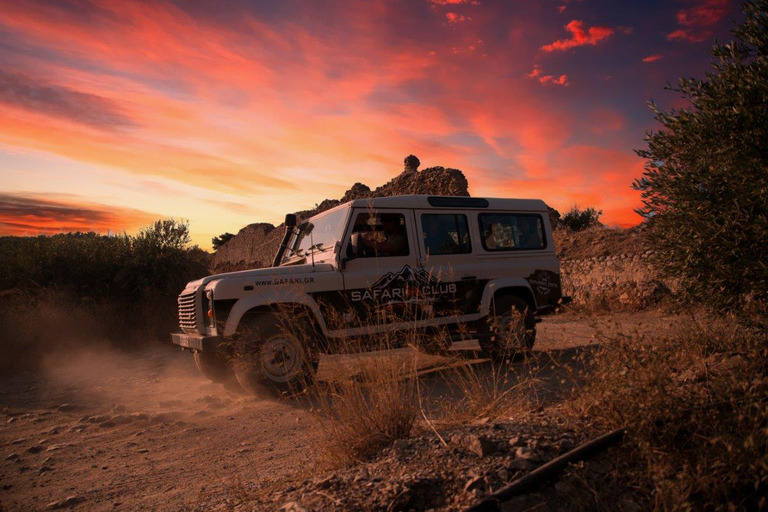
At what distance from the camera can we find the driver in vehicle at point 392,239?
6734mm

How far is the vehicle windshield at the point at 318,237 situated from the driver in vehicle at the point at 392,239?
534mm

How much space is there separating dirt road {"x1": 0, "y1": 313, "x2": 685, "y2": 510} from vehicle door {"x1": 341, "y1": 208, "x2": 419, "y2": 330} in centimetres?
150

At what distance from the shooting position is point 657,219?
19.7 ft

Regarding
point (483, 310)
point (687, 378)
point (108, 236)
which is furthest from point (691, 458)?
point (108, 236)

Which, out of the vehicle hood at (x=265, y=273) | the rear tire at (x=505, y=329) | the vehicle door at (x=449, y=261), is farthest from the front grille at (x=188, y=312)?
the rear tire at (x=505, y=329)

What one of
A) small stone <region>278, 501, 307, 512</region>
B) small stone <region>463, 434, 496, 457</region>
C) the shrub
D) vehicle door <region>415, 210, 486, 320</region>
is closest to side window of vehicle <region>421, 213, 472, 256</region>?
vehicle door <region>415, 210, 486, 320</region>

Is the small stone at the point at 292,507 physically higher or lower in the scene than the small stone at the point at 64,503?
higher

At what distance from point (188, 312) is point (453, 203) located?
4.05m

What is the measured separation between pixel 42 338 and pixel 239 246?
53.7 ft

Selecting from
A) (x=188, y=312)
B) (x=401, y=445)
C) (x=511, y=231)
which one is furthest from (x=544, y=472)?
(x=511, y=231)

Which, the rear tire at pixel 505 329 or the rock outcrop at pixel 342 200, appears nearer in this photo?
the rear tire at pixel 505 329

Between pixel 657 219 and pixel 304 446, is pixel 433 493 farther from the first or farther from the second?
pixel 657 219

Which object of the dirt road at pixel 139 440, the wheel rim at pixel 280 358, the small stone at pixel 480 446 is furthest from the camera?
the wheel rim at pixel 280 358

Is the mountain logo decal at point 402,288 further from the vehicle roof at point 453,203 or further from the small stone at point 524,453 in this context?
the small stone at point 524,453
